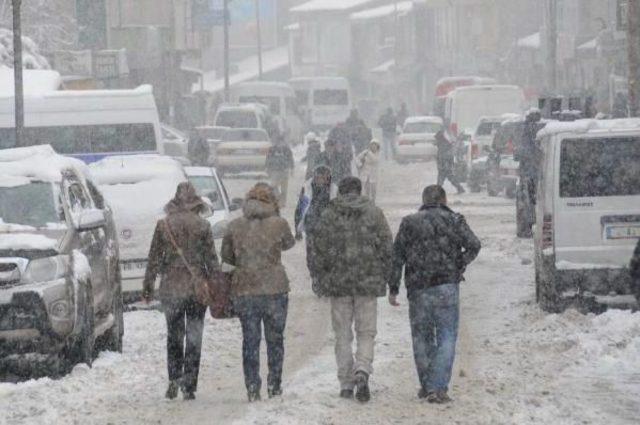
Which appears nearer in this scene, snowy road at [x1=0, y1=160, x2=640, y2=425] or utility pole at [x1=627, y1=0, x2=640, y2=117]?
snowy road at [x1=0, y1=160, x2=640, y2=425]

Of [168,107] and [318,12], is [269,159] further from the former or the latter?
[318,12]

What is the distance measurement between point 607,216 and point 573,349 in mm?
2011

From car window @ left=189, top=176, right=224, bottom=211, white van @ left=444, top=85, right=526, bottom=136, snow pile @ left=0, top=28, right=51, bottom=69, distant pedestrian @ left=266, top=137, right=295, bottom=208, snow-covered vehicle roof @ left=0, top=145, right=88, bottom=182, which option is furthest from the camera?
white van @ left=444, top=85, right=526, bottom=136

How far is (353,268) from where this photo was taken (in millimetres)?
11820

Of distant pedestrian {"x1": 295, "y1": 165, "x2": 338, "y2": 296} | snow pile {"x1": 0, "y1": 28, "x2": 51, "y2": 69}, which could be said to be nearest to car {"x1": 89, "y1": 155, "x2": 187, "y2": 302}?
distant pedestrian {"x1": 295, "y1": 165, "x2": 338, "y2": 296}

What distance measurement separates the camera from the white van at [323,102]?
75.8m

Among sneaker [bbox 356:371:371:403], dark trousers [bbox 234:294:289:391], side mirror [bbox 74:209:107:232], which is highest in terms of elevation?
side mirror [bbox 74:209:107:232]

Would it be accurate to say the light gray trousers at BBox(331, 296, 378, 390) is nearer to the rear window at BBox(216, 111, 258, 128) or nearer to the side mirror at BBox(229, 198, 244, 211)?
the side mirror at BBox(229, 198, 244, 211)

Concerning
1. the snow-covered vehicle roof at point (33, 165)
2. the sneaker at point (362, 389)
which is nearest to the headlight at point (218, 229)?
the snow-covered vehicle roof at point (33, 165)

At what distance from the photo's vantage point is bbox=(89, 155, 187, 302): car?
19.1 meters

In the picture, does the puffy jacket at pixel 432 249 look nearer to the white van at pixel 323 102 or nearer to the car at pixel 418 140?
the car at pixel 418 140

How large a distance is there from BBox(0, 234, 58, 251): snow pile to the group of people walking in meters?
1.73

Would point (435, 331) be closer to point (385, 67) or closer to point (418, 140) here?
point (418, 140)

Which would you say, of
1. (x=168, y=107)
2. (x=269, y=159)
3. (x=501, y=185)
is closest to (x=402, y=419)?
(x=269, y=159)
